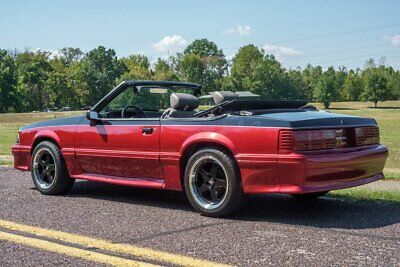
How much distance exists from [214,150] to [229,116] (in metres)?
0.38

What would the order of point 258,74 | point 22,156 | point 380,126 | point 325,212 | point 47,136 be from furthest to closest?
point 258,74 < point 380,126 < point 22,156 < point 47,136 < point 325,212

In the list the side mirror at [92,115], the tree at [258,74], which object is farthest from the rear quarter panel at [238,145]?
the tree at [258,74]

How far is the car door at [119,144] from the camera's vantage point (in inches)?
239

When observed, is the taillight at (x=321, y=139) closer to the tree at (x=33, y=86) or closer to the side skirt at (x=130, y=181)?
the side skirt at (x=130, y=181)

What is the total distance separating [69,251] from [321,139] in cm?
254

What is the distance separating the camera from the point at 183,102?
6.23 m

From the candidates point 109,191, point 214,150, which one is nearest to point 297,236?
point 214,150

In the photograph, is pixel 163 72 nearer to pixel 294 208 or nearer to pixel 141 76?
pixel 141 76

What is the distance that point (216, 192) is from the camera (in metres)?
5.58

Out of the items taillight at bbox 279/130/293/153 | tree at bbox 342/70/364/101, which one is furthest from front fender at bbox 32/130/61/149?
tree at bbox 342/70/364/101

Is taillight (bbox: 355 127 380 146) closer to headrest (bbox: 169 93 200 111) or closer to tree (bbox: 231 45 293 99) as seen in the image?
headrest (bbox: 169 93 200 111)

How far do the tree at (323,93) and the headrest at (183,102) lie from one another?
330ft

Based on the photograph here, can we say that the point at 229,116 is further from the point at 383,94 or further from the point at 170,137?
the point at 383,94

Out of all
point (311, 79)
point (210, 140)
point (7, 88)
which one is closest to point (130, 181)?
point (210, 140)
